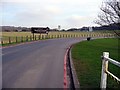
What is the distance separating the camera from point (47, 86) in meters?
9.24

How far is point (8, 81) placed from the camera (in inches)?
395

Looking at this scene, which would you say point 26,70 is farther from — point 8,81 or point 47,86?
point 47,86

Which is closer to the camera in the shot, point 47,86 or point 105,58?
point 105,58

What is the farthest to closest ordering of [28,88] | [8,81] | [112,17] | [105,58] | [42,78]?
[112,17]
[42,78]
[8,81]
[28,88]
[105,58]

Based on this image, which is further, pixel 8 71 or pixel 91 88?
pixel 8 71

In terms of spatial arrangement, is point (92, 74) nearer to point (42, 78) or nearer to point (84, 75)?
point (84, 75)

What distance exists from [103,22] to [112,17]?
2.23 meters

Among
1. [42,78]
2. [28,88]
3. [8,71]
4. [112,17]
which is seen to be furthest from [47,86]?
[112,17]

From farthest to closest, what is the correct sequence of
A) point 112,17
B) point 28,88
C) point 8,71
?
point 112,17, point 8,71, point 28,88

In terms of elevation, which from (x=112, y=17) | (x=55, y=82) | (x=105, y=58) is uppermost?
(x=112, y=17)

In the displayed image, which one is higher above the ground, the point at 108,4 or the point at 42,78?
the point at 108,4

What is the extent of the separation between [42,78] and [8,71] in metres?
2.22

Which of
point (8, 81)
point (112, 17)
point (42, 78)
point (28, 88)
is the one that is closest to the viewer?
point (28, 88)

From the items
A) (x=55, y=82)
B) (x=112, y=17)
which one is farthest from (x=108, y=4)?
(x=55, y=82)
